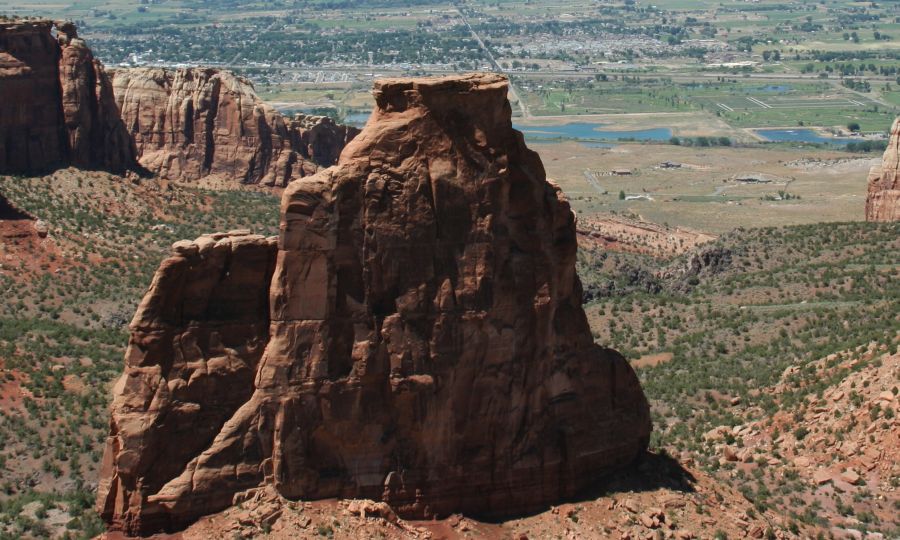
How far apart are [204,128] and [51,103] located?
62.3 ft

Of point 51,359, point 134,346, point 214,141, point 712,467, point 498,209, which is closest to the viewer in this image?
point 134,346

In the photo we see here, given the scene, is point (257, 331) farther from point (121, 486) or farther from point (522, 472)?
point (522, 472)

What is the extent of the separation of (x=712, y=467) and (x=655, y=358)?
16255mm

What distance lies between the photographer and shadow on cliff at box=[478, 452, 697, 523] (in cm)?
3779

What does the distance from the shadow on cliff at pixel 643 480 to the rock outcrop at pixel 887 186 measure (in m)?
49.6

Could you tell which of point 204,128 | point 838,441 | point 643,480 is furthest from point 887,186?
point 643,480

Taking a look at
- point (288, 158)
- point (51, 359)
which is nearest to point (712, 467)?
point (51, 359)

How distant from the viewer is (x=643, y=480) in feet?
127

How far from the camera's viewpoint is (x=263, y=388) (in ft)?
111

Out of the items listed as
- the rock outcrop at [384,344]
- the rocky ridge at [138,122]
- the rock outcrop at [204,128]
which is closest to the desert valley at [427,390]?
the rock outcrop at [384,344]

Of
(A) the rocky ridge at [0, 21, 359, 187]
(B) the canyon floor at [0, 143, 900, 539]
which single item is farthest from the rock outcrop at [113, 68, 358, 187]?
(B) the canyon floor at [0, 143, 900, 539]

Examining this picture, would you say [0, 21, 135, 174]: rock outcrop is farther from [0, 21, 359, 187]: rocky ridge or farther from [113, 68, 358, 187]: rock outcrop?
[113, 68, 358, 187]: rock outcrop

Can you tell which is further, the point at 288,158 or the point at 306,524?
the point at 288,158

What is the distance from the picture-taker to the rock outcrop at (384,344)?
33594 mm
